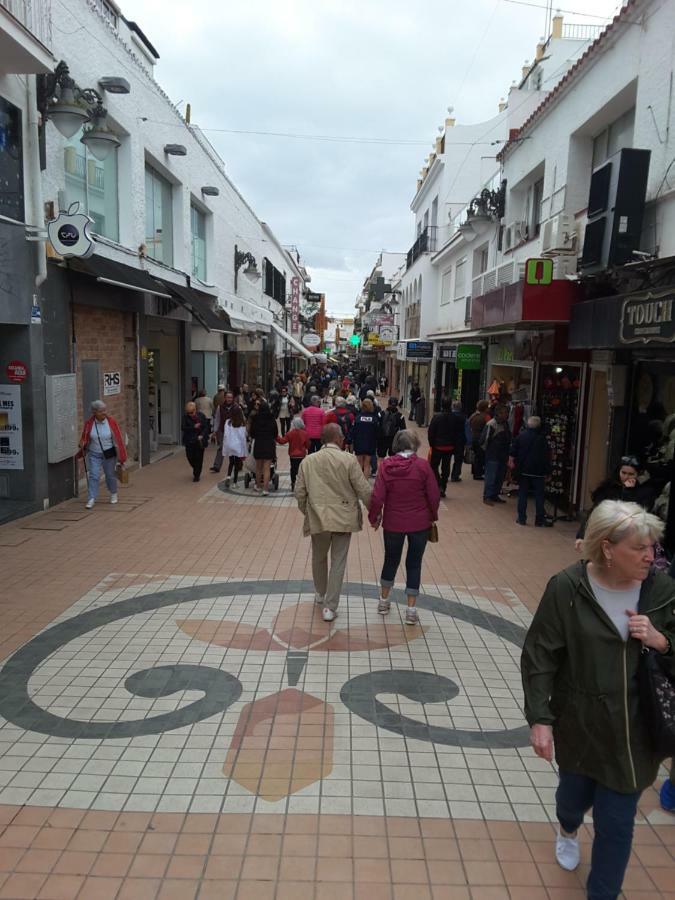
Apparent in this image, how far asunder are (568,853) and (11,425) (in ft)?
28.9

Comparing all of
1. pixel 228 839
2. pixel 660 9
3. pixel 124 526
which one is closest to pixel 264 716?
pixel 228 839

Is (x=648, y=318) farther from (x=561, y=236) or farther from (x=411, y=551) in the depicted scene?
(x=411, y=551)

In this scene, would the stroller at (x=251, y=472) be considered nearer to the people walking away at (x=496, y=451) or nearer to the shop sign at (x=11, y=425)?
the people walking away at (x=496, y=451)

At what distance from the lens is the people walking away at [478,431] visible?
541 inches

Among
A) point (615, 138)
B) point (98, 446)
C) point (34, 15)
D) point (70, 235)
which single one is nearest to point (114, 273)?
point (70, 235)

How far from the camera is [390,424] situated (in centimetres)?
1349

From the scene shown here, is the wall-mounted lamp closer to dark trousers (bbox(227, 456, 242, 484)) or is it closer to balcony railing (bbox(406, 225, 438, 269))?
balcony railing (bbox(406, 225, 438, 269))

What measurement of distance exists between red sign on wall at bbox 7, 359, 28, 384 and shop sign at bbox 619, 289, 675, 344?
25.5ft

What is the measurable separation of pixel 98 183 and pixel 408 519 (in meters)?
9.43

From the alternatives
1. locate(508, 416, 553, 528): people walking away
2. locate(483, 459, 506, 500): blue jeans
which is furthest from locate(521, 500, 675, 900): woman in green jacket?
locate(483, 459, 506, 500): blue jeans

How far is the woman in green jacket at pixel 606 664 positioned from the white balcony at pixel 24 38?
8293mm

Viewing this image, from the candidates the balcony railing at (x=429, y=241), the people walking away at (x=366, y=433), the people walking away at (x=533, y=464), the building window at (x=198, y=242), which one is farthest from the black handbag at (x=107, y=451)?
the balcony railing at (x=429, y=241)

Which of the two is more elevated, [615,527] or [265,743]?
[615,527]

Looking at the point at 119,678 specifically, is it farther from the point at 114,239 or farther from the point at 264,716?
the point at 114,239
